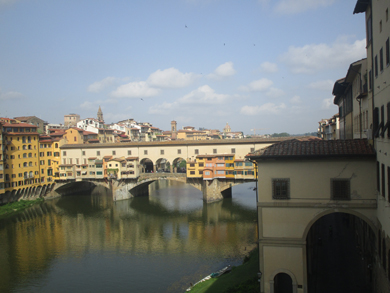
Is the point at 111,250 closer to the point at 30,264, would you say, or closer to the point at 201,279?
the point at 30,264

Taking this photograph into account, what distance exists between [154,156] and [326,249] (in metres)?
26.9

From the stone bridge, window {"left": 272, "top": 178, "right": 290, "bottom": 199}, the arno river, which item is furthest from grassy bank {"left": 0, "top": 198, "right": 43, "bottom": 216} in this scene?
window {"left": 272, "top": 178, "right": 290, "bottom": 199}

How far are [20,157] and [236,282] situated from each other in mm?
32829

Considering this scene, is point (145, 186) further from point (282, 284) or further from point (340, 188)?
point (340, 188)

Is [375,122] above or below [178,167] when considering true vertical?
above

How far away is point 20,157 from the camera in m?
38.5

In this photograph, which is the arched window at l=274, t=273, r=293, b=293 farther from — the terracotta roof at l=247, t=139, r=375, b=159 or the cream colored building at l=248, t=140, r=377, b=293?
the terracotta roof at l=247, t=139, r=375, b=159

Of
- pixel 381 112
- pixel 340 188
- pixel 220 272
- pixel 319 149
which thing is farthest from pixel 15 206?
pixel 381 112

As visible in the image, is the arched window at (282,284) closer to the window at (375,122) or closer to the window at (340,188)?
the window at (340,188)

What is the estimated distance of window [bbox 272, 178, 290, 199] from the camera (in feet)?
39.5

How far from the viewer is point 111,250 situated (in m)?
22.9

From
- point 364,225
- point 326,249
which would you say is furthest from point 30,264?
point 364,225

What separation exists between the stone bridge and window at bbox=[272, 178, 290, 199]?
919 inches

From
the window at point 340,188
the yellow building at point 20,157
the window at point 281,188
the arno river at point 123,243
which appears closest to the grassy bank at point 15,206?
the arno river at point 123,243
